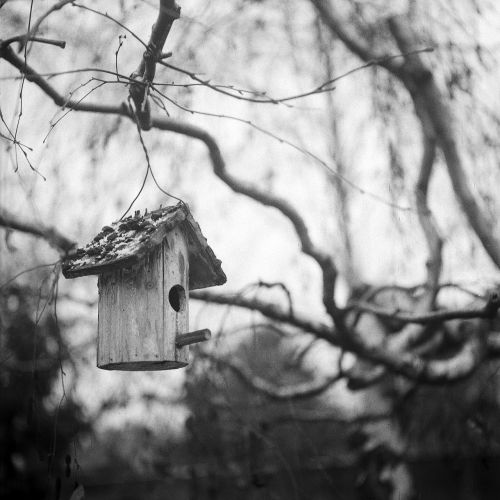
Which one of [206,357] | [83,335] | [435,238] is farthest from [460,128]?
[83,335]

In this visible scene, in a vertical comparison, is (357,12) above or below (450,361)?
above

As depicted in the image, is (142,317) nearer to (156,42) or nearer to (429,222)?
(156,42)

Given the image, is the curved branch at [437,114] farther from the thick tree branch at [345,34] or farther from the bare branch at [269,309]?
the bare branch at [269,309]

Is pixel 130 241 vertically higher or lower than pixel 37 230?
lower

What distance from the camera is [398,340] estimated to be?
593 centimetres

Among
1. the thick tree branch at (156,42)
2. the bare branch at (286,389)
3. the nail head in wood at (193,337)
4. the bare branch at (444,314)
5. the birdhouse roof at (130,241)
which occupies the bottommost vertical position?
the bare branch at (286,389)

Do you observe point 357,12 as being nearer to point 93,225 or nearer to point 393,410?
point 93,225

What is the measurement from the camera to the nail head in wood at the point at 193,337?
273cm

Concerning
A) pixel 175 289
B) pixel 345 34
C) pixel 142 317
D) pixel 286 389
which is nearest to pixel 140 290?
pixel 142 317

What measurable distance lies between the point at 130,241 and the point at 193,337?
472 millimetres

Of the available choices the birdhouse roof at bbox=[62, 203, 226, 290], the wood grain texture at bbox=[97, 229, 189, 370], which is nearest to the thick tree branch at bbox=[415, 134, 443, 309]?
the birdhouse roof at bbox=[62, 203, 226, 290]

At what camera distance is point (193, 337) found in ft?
9.20

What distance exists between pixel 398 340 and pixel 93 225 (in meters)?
2.78

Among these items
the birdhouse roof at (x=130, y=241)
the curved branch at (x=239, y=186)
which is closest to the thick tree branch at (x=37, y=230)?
the curved branch at (x=239, y=186)
